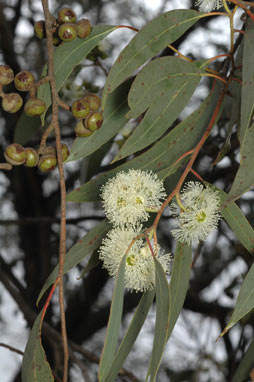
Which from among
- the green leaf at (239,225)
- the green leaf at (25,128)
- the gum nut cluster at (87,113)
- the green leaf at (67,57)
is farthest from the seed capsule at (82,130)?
the green leaf at (25,128)

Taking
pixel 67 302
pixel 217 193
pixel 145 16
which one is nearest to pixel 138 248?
pixel 217 193

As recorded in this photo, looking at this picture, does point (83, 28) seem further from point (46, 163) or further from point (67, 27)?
point (46, 163)

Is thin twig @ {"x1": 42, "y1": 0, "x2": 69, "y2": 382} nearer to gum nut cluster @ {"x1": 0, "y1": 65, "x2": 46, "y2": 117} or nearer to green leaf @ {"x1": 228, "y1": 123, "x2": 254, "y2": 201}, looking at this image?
gum nut cluster @ {"x1": 0, "y1": 65, "x2": 46, "y2": 117}

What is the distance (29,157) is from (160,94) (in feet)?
0.71

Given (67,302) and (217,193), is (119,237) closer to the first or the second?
(217,193)

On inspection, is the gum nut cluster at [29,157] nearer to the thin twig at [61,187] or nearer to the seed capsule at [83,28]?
the thin twig at [61,187]

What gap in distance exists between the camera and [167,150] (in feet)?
2.82

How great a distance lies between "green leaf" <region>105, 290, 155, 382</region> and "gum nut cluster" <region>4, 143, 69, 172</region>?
23cm

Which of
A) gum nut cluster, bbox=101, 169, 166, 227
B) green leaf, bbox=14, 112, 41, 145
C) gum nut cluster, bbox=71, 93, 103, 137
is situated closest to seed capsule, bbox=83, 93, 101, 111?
gum nut cluster, bbox=71, 93, 103, 137

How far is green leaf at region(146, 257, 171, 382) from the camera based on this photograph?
65 centimetres

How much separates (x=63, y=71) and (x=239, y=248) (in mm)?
509

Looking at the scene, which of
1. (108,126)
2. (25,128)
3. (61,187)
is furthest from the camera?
(25,128)

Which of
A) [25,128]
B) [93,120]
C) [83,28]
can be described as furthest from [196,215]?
[25,128]

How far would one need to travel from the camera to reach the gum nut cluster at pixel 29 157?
667 millimetres
